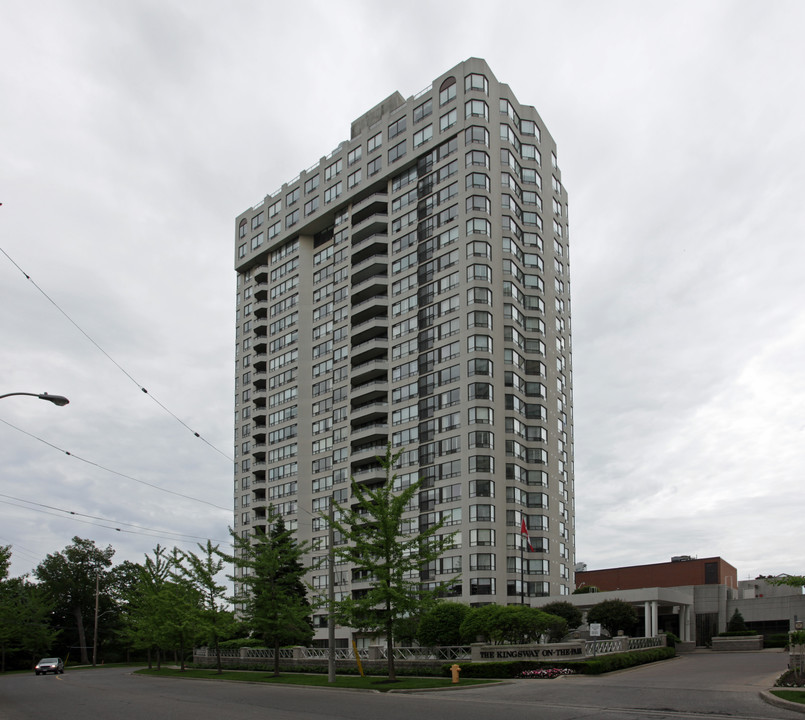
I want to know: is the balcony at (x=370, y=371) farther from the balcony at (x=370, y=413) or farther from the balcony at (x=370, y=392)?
the balcony at (x=370, y=413)

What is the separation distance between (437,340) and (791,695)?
5891cm

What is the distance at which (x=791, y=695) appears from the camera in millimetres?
23734

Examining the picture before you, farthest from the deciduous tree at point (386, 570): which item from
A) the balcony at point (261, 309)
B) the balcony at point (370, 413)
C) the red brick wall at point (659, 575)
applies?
the balcony at point (261, 309)

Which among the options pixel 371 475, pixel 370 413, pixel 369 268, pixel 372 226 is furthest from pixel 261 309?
pixel 371 475


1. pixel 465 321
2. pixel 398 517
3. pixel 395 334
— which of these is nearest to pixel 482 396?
pixel 465 321

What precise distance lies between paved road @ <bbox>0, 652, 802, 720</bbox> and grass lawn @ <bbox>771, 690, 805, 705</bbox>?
710mm

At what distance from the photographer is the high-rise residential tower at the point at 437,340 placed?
76.6m

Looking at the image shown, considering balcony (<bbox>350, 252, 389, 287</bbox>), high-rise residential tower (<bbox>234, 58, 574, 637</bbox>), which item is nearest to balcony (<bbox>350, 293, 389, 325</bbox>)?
high-rise residential tower (<bbox>234, 58, 574, 637</bbox>)

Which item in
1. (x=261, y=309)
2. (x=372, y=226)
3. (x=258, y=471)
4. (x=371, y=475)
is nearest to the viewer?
(x=371, y=475)

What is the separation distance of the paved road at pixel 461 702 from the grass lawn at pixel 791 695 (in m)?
0.71

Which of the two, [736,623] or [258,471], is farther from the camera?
[258,471]

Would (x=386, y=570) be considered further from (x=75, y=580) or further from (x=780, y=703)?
(x=75, y=580)

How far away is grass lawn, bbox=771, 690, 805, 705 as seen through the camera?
2250 centimetres

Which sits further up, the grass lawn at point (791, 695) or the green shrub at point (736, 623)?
the grass lawn at point (791, 695)
